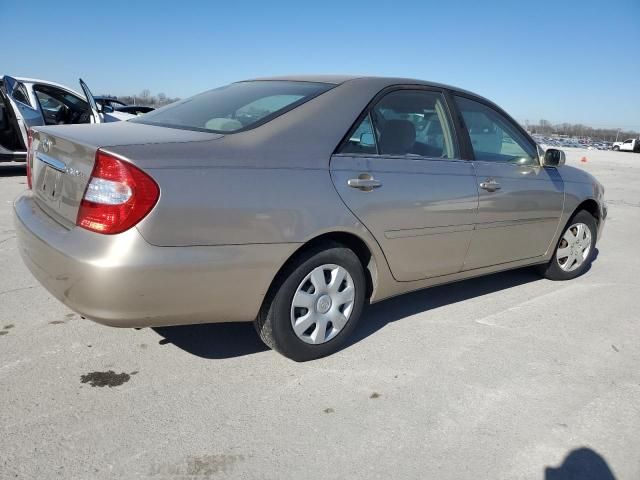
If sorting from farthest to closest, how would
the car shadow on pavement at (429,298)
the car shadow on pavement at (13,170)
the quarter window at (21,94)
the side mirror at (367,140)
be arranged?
the car shadow on pavement at (13,170) → the quarter window at (21,94) → the car shadow on pavement at (429,298) → the side mirror at (367,140)

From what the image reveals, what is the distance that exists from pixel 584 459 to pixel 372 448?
0.91 metres

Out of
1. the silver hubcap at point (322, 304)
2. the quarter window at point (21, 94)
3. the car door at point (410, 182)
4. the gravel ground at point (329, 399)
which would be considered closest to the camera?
the gravel ground at point (329, 399)

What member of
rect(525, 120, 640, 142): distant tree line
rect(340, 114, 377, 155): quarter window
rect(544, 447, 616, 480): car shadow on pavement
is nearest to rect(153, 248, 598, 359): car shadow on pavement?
rect(340, 114, 377, 155): quarter window

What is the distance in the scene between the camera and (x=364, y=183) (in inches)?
116

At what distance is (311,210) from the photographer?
8.93 feet

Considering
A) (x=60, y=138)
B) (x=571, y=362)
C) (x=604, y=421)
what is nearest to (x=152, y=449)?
(x=60, y=138)

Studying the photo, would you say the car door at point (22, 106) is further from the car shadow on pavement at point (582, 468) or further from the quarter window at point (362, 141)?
the car shadow on pavement at point (582, 468)

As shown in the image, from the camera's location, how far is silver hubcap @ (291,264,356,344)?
9.46 ft

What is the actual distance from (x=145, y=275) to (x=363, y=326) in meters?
1.69

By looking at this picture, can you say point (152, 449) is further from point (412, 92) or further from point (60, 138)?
point (412, 92)

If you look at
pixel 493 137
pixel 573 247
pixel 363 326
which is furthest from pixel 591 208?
pixel 363 326

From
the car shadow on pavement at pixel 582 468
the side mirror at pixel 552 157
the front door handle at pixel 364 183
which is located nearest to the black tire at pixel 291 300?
the front door handle at pixel 364 183

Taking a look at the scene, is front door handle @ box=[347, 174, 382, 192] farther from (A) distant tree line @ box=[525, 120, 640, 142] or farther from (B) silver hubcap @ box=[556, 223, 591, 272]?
(A) distant tree line @ box=[525, 120, 640, 142]

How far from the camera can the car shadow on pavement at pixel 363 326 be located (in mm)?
3152
